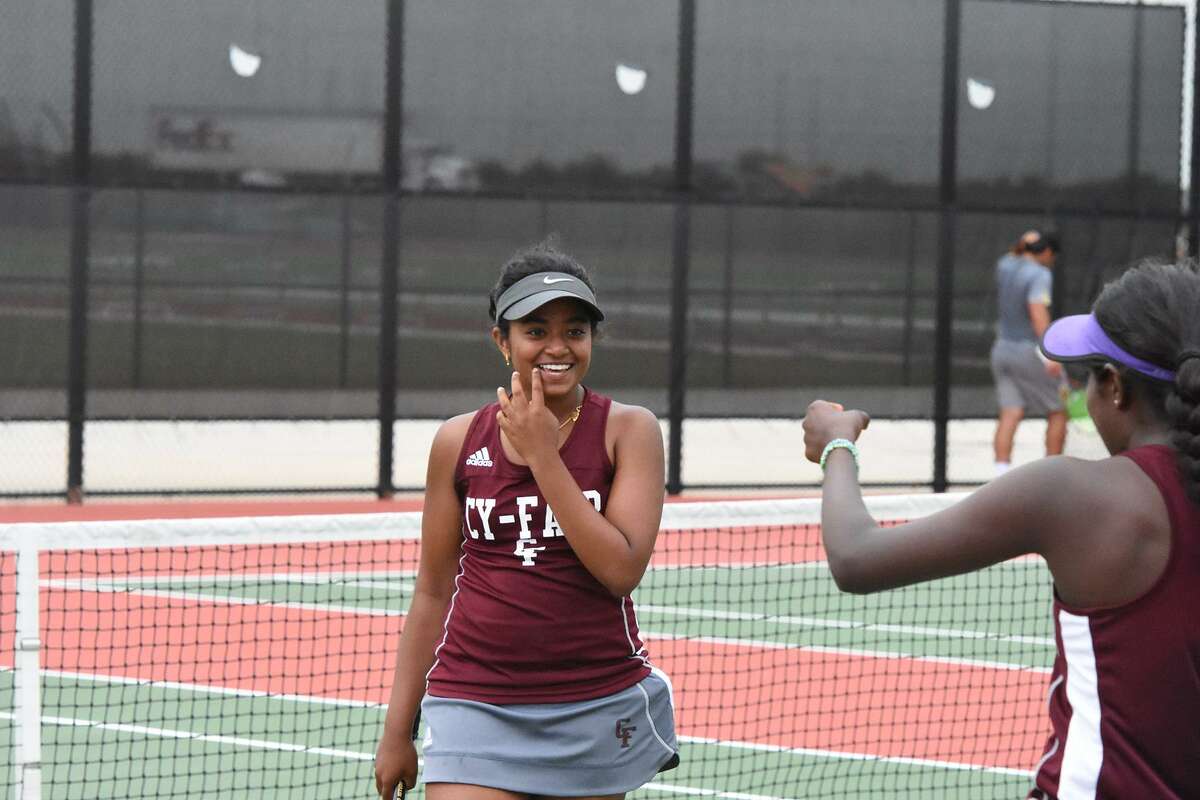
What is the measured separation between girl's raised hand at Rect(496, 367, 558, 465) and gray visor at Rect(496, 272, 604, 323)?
0.55ft

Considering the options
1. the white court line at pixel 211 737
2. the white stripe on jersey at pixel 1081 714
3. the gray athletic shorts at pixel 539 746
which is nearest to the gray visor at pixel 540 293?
the gray athletic shorts at pixel 539 746

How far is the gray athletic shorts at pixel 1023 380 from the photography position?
12.1 metres

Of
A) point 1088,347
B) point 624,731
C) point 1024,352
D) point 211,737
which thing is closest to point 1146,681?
point 1088,347

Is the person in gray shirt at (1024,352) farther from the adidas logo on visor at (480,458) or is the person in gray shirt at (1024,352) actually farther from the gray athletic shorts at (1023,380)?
the adidas logo on visor at (480,458)

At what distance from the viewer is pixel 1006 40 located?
13.1 m

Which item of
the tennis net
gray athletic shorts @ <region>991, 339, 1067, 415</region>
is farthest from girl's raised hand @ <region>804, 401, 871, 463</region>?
gray athletic shorts @ <region>991, 339, 1067, 415</region>

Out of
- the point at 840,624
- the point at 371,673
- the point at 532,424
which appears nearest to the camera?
the point at 532,424

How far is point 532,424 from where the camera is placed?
308cm

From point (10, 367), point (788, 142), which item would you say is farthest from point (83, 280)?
point (788, 142)

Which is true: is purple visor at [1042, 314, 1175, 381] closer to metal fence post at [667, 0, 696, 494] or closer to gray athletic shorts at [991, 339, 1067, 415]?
gray athletic shorts at [991, 339, 1067, 415]

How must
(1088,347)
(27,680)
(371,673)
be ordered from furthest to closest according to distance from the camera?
1. (371,673)
2. (27,680)
3. (1088,347)

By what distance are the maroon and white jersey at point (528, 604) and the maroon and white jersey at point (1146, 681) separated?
3.33 ft

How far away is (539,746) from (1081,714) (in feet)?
3.48

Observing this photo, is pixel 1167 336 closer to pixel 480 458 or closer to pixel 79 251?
pixel 480 458
